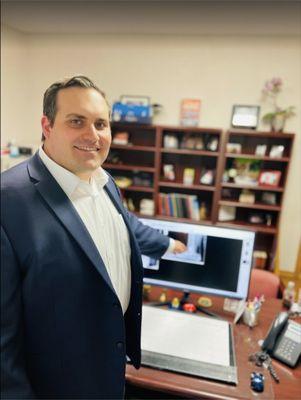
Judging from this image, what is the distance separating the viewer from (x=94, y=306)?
739 millimetres

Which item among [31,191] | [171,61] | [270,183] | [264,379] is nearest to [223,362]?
[264,379]

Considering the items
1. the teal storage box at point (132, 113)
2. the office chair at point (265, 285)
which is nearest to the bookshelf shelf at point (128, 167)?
the teal storage box at point (132, 113)

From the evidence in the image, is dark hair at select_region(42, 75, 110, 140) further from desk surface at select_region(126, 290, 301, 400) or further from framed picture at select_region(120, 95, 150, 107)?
framed picture at select_region(120, 95, 150, 107)

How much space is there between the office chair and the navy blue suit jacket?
3.88 ft

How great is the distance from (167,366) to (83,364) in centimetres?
41

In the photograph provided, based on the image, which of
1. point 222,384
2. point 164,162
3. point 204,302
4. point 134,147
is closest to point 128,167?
point 134,147

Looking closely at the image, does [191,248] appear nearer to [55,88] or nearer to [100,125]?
[100,125]

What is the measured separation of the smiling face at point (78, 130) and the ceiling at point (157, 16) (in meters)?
1.97

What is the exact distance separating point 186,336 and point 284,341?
1.25ft

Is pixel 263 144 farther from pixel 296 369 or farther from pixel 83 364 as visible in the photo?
pixel 83 364

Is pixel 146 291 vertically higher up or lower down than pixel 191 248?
lower down

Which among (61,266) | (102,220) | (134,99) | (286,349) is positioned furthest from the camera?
(134,99)

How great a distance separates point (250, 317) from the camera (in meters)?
1.31

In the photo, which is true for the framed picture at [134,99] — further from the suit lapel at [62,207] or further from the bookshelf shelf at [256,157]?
the suit lapel at [62,207]
